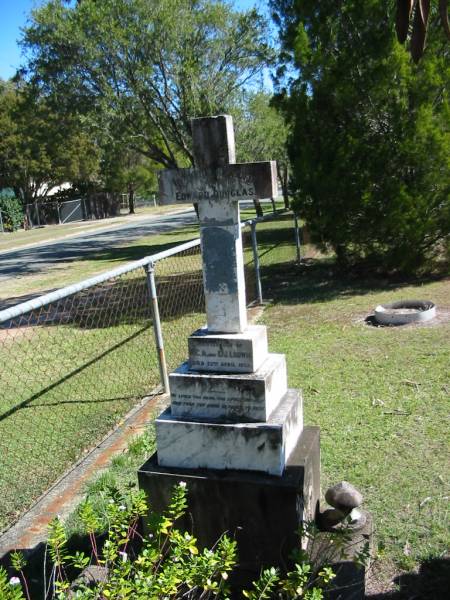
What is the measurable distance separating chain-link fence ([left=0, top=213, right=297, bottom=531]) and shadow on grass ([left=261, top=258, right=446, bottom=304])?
479 millimetres

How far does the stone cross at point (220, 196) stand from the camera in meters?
3.16

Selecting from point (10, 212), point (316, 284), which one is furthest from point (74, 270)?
point (10, 212)

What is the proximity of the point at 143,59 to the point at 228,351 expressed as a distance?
13733 millimetres

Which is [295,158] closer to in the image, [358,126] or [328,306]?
[358,126]

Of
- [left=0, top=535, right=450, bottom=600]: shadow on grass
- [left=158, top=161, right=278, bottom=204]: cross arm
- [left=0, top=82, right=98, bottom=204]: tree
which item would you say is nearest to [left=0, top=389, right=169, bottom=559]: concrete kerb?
[left=0, top=535, right=450, bottom=600]: shadow on grass

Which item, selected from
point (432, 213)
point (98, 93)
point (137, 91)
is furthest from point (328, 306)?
point (98, 93)

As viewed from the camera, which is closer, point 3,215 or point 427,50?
point 427,50

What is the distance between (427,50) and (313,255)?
19.3ft

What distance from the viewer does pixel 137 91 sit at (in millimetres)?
15352

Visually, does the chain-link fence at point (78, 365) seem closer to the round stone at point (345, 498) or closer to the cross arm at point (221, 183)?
the cross arm at point (221, 183)

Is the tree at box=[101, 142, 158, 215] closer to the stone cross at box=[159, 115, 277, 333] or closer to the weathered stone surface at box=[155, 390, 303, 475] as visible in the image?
the stone cross at box=[159, 115, 277, 333]

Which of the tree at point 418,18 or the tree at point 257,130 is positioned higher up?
the tree at point 257,130

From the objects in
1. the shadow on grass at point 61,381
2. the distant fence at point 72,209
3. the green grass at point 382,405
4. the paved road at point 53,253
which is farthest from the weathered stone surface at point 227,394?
the distant fence at point 72,209

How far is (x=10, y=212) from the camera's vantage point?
3634 centimetres
